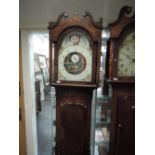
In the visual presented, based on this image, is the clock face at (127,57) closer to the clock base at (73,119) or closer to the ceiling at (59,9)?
the clock base at (73,119)

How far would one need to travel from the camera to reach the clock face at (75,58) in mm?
→ 1430

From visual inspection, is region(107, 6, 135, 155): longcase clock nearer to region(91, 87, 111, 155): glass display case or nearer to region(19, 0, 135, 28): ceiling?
region(91, 87, 111, 155): glass display case

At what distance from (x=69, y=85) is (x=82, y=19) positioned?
56 cm

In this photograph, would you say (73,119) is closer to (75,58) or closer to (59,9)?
(75,58)

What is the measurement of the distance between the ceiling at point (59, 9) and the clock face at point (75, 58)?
471 millimetres

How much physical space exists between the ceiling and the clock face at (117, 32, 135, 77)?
18.0 inches

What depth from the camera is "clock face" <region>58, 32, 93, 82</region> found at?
4.69 ft

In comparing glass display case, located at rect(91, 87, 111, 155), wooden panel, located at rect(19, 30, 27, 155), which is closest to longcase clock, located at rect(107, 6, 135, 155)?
glass display case, located at rect(91, 87, 111, 155)

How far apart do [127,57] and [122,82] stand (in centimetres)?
21

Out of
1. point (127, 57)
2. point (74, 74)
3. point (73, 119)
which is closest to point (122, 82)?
point (127, 57)

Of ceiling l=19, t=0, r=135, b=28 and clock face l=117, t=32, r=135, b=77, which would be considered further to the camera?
ceiling l=19, t=0, r=135, b=28

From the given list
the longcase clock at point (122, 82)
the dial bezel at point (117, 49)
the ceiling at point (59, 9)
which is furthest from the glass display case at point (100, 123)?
the ceiling at point (59, 9)
